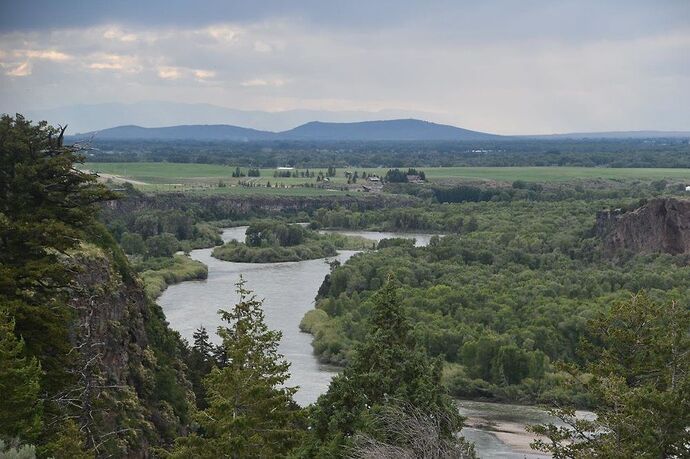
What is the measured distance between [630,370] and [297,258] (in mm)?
67821

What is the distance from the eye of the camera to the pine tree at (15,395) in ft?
51.6

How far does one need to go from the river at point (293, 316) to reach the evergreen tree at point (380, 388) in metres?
15.8

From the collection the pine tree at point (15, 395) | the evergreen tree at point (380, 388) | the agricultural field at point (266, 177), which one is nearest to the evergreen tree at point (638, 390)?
the evergreen tree at point (380, 388)

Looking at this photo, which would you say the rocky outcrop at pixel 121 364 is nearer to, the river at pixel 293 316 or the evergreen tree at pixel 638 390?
the evergreen tree at pixel 638 390

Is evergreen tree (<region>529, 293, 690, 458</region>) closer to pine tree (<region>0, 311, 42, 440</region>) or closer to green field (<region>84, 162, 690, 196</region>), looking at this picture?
pine tree (<region>0, 311, 42, 440</region>)

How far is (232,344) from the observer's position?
65.5ft

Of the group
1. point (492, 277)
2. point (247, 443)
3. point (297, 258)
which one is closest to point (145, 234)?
point (297, 258)

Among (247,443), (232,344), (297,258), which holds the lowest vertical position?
(297,258)

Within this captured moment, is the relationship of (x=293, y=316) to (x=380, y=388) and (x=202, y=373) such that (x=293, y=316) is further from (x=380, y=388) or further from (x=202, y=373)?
(x=380, y=388)

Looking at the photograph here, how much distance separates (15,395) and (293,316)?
42391mm

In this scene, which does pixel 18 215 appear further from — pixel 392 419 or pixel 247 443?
pixel 392 419

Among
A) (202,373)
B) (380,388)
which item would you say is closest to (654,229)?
(202,373)

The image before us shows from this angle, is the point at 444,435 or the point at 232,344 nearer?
the point at 444,435

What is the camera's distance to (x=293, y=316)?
58.0 metres
